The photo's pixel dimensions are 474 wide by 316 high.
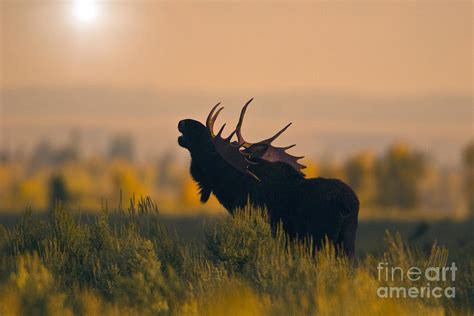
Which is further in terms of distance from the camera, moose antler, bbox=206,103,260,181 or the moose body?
moose antler, bbox=206,103,260,181

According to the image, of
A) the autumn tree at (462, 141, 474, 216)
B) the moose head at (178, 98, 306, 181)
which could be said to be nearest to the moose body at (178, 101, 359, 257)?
the moose head at (178, 98, 306, 181)

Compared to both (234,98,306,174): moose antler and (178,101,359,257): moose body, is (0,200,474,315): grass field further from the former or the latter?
(234,98,306,174): moose antler

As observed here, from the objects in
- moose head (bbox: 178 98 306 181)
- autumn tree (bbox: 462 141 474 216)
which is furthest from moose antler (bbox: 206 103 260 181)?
autumn tree (bbox: 462 141 474 216)

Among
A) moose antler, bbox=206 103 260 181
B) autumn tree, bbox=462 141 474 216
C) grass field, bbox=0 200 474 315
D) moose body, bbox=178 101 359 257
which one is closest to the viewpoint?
grass field, bbox=0 200 474 315

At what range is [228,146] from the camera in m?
15.5

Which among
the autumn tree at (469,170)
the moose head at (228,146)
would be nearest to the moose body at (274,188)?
the moose head at (228,146)

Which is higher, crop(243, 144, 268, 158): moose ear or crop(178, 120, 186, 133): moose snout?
crop(178, 120, 186, 133): moose snout

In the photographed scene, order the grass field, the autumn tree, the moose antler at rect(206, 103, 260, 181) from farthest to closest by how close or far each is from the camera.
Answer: the autumn tree
the moose antler at rect(206, 103, 260, 181)
the grass field

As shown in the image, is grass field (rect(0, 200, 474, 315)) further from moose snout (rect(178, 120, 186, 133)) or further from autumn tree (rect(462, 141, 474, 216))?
autumn tree (rect(462, 141, 474, 216))

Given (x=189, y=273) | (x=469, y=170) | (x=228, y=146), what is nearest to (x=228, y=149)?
(x=228, y=146)

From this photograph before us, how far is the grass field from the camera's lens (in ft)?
40.8

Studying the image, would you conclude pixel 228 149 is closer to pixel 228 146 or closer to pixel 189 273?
pixel 228 146

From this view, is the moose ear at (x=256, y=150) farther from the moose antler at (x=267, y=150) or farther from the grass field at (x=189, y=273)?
the grass field at (x=189, y=273)

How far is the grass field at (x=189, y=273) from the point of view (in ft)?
40.8
